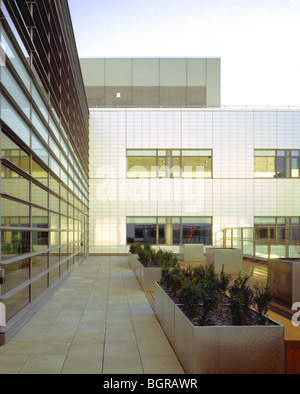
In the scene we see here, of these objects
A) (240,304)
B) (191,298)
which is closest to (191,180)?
(191,298)

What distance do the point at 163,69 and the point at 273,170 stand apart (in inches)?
444

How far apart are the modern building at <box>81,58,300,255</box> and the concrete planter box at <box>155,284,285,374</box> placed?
20.4m

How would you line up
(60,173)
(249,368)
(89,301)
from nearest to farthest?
1. (249,368)
2. (89,301)
3. (60,173)

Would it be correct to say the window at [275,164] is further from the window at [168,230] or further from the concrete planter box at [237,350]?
the concrete planter box at [237,350]

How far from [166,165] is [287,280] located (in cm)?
1727

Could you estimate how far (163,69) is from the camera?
93.9 ft

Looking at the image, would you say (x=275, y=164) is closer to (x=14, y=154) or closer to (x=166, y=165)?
(x=166, y=165)

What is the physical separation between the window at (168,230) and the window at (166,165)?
295 cm

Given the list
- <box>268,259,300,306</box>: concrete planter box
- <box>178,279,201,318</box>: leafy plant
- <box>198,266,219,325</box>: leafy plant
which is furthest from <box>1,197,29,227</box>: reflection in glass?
<box>268,259,300,306</box>: concrete planter box

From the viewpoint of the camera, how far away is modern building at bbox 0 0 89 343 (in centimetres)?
645

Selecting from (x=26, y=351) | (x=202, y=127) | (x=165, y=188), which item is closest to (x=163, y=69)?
(x=202, y=127)

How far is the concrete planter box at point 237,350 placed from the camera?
4.39 m
